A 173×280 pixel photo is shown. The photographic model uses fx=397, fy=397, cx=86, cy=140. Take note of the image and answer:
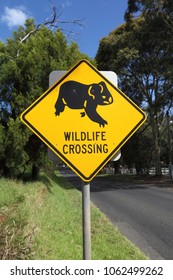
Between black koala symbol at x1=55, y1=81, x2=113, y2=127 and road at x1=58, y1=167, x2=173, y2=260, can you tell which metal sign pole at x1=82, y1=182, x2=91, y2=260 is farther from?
road at x1=58, y1=167, x2=173, y2=260

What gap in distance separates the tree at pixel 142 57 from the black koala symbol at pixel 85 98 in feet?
81.0

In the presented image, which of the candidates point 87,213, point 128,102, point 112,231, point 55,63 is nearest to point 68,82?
point 128,102

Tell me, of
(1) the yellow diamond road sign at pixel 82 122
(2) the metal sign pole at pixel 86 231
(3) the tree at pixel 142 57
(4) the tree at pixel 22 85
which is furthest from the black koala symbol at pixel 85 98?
(3) the tree at pixel 142 57

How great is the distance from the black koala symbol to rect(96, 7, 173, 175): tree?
81.0 ft

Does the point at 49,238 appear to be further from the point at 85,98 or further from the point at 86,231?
the point at 85,98

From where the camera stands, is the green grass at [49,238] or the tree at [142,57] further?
the tree at [142,57]

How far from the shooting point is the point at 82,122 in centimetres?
387

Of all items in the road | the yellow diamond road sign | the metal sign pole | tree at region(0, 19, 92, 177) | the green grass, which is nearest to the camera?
the metal sign pole

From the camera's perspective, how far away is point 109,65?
3206cm

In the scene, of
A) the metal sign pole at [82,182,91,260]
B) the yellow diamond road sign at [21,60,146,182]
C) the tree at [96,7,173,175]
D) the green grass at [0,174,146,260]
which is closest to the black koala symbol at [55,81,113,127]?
the yellow diamond road sign at [21,60,146,182]

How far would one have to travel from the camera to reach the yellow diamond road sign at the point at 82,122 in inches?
152

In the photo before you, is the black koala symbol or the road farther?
the road

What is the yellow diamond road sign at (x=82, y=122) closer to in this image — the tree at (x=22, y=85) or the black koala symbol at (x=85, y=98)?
the black koala symbol at (x=85, y=98)

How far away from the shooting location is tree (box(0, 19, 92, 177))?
15.4 meters
